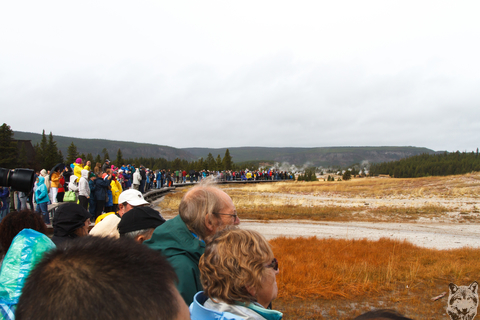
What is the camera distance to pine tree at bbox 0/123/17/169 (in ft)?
192

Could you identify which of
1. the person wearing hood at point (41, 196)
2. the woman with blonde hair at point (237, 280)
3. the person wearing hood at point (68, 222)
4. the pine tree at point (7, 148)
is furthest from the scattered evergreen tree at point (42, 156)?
the woman with blonde hair at point (237, 280)

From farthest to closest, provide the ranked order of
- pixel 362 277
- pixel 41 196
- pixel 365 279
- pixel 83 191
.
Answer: pixel 83 191 → pixel 41 196 → pixel 362 277 → pixel 365 279

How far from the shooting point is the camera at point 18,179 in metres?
4.14

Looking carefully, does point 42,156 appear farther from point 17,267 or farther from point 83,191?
point 17,267

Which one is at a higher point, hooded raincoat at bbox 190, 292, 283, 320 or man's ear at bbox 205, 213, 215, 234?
man's ear at bbox 205, 213, 215, 234

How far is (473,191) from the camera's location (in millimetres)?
33656

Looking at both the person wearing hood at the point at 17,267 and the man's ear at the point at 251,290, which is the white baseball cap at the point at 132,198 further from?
the man's ear at the point at 251,290

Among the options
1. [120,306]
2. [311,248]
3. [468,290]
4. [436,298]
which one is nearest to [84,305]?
[120,306]

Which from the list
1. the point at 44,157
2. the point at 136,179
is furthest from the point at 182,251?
the point at 44,157

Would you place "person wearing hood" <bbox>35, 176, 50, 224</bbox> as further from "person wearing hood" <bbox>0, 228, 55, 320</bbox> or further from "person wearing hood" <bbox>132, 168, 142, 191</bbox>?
"person wearing hood" <bbox>132, 168, 142, 191</bbox>

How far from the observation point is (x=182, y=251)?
229 cm
